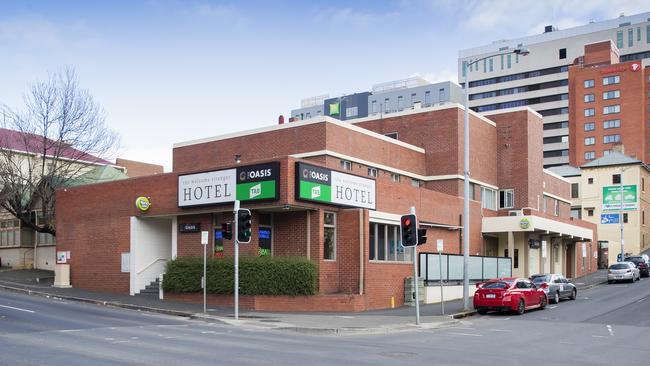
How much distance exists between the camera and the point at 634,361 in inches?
567

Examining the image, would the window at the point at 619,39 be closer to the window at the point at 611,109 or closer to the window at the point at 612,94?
the window at the point at 612,94

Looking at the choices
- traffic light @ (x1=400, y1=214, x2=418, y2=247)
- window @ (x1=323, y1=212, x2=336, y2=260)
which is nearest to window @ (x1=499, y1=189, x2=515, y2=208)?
window @ (x1=323, y1=212, x2=336, y2=260)

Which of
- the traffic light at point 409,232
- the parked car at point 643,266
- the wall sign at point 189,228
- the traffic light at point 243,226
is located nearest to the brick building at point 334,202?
the wall sign at point 189,228

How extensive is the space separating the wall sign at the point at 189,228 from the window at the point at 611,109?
9162cm

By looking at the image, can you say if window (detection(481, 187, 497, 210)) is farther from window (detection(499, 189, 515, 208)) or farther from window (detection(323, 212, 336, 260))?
window (detection(323, 212, 336, 260))

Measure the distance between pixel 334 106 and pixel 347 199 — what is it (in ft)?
252

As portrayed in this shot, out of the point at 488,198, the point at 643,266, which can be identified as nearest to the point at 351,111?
the point at 643,266

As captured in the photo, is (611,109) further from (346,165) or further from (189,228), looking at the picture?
(189,228)

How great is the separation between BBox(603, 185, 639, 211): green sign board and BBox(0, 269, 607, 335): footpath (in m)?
32.4

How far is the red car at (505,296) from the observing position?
26453 mm

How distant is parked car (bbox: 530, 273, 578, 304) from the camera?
31.5 meters

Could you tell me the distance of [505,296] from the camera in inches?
1041

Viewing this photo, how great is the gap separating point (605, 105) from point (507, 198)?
68998 mm

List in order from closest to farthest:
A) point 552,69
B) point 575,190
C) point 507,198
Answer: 1. point 507,198
2. point 575,190
3. point 552,69
